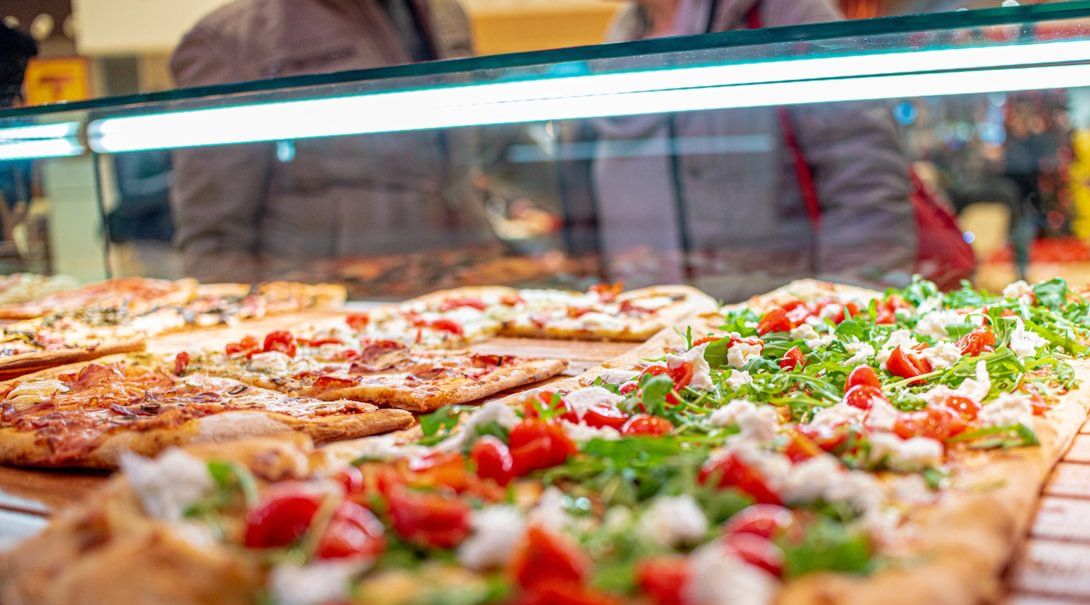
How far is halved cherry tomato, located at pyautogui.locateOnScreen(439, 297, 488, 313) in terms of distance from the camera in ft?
15.3

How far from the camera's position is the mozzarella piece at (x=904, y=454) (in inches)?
79.5

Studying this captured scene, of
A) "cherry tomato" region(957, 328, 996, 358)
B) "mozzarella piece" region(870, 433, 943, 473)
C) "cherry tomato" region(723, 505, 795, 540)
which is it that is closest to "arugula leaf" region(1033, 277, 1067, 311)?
"cherry tomato" region(957, 328, 996, 358)

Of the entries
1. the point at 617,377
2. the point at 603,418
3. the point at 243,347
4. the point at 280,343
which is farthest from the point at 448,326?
the point at 603,418

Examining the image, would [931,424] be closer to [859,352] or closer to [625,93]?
[859,352]

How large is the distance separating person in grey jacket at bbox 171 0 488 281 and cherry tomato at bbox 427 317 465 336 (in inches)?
77.7

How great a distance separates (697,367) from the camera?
2693 mm

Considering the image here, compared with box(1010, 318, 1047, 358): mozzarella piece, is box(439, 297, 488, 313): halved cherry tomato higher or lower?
lower

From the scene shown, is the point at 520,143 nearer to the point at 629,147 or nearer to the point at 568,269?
the point at 629,147

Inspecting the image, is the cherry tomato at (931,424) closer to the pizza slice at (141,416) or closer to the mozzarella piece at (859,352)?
the mozzarella piece at (859,352)

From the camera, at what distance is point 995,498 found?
1792 millimetres

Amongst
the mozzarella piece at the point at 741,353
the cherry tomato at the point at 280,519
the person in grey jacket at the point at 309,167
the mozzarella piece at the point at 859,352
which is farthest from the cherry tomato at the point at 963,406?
the person in grey jacket at the point at 309,167

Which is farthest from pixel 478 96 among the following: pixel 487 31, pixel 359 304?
pixel 487 31

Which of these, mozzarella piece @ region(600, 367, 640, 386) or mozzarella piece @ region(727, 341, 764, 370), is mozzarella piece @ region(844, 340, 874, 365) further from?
mozzarella piece @ region(600, 367, 640, 386)

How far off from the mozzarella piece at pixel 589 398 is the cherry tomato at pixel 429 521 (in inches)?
32.7
